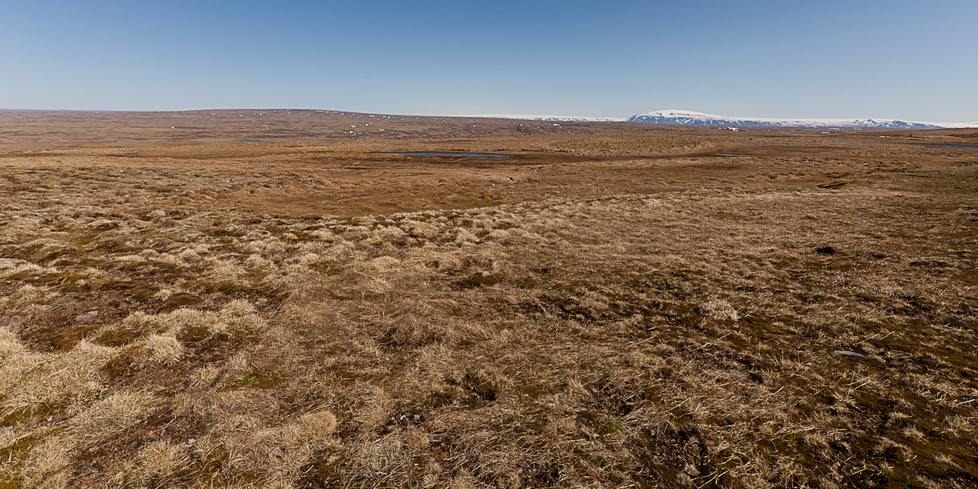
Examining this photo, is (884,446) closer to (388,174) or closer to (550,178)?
(550,178)

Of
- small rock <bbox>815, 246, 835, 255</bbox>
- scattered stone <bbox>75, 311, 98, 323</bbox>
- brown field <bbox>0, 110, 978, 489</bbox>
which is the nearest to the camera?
brown field <bbox>0, 110, 978, 489</bbox>

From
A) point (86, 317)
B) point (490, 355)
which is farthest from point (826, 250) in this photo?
point (86, 317)

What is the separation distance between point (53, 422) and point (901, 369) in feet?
46.0

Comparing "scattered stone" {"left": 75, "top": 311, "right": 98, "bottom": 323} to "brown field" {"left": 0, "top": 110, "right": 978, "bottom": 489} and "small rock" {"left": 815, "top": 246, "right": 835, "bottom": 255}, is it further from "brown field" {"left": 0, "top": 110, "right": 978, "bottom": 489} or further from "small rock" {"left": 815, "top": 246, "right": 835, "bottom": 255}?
"small rock" {"left": 815, "top": 246, "right": 835, "bottom": 255}

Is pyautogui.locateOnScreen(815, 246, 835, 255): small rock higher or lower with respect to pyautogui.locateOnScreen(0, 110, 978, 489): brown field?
higher

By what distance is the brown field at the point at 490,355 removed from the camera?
4547 millimetres

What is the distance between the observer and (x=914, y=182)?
28656 millimetres

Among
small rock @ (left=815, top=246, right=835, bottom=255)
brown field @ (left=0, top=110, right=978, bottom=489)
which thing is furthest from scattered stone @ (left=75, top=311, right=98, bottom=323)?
small rock @ (left=815, top=246, right=835, bottom=255)

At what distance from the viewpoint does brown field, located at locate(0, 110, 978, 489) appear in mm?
4547

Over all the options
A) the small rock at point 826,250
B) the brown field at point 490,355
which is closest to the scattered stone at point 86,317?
the brown field at point 490,355

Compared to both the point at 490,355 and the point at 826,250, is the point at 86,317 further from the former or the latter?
the point at 826,250

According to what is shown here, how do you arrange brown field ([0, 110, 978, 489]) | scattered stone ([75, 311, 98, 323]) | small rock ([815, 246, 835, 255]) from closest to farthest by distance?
1. brown field ([0, 110, 978, 489])
2. scattered stone ([75, 311, 98, 323])
3. small rock ([815, 246, 835, 255])

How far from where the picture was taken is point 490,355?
23.5 feet

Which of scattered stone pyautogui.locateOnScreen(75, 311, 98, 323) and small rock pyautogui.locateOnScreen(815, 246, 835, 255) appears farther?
small rock pyautogui.locateOnScreen(815, 246, 835, 255)
